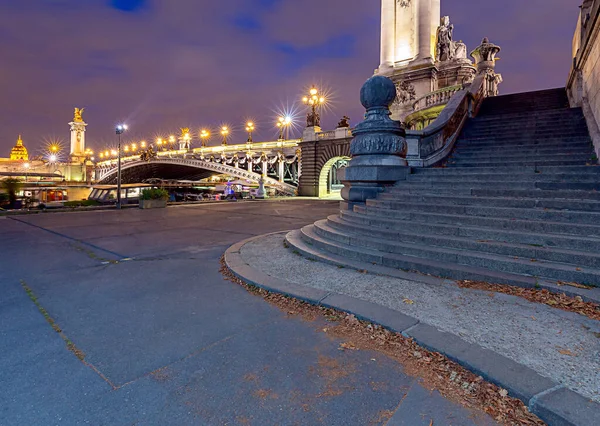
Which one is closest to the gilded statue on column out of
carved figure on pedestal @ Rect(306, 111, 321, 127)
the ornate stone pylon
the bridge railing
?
the ornate stone pylon

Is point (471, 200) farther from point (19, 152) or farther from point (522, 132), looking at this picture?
point (19, 152)

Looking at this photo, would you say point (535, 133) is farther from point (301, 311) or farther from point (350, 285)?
point (301, 311)

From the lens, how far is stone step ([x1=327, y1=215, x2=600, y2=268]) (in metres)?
4.08

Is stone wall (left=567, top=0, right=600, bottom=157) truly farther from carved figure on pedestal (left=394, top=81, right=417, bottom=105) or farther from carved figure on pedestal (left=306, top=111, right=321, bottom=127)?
carved figure on pedestal (left=306, top=111, right=321, bottom=127)

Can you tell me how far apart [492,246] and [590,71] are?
8.41 meters

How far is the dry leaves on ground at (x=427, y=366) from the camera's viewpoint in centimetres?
202

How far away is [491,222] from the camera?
5242 millimetres

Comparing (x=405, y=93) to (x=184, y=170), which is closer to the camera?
(x=405, y=93)

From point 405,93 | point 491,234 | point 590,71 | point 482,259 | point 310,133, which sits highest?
point 405,93

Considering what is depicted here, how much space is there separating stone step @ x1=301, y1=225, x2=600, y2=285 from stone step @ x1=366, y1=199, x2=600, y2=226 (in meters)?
1.19

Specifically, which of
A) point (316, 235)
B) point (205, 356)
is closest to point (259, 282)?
point (205, 356)

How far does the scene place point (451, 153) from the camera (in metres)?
10.1

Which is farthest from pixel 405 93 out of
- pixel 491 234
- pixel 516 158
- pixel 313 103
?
pixel 491 234

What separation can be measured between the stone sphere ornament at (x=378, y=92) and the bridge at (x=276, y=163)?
23818 mm
